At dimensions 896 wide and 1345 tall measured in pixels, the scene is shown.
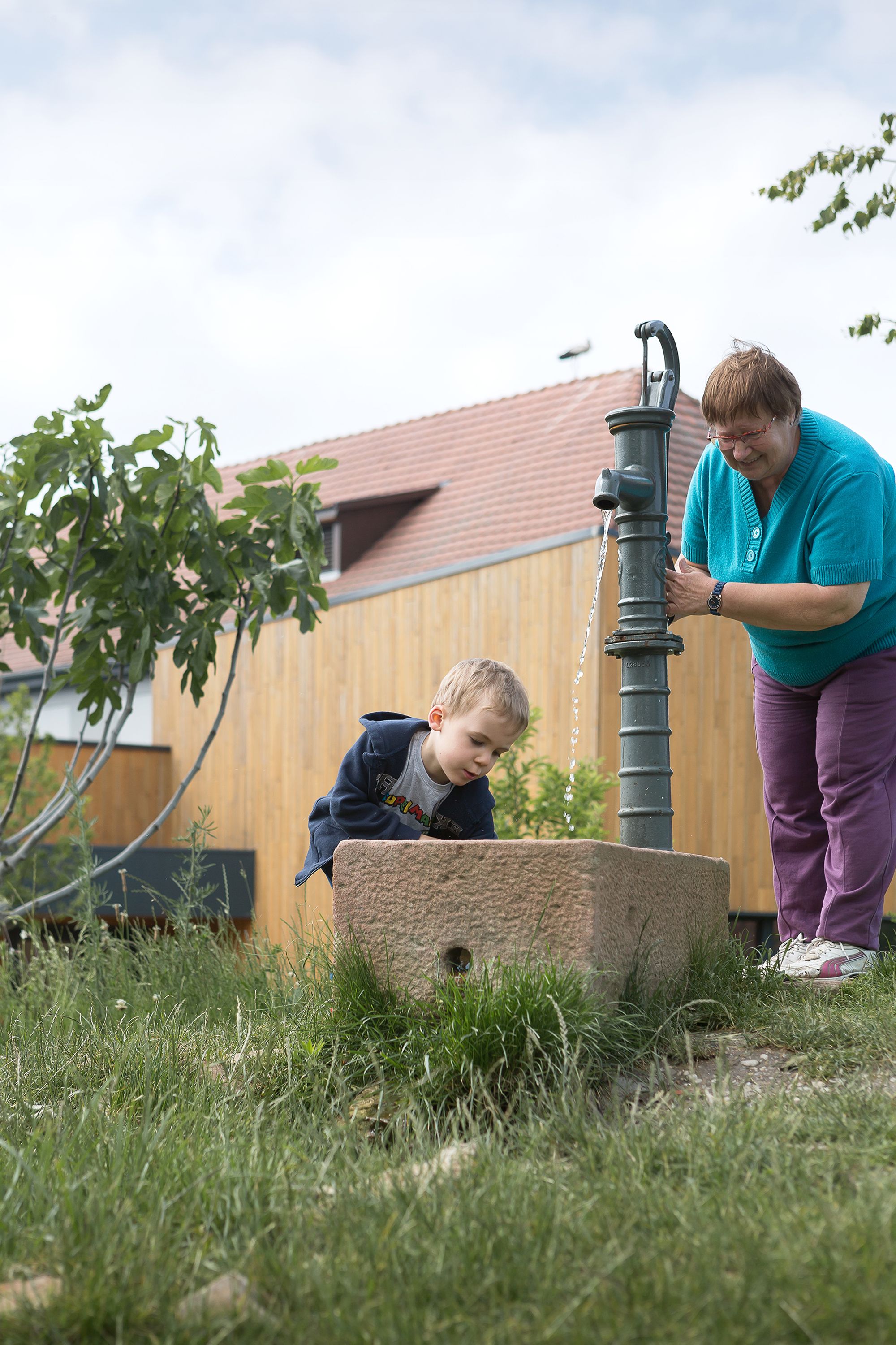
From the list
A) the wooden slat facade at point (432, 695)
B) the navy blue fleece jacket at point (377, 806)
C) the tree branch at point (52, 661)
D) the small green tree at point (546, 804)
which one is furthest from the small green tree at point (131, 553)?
the wooden slat facade at point (432, 695)

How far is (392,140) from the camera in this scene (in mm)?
5707

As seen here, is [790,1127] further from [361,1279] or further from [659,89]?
[659,89]

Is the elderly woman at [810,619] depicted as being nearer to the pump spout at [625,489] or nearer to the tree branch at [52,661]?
the pump spout at [625,489]

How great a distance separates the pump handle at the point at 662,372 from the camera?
3633 mm

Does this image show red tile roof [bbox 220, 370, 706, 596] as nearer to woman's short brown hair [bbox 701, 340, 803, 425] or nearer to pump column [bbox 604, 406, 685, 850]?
pump column [bbox 604, 406, 685, 850]

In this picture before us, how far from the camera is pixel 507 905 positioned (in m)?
2.73

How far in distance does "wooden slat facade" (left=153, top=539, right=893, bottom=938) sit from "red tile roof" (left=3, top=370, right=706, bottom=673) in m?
2.08

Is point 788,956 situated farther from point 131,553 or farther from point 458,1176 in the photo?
point 131,553

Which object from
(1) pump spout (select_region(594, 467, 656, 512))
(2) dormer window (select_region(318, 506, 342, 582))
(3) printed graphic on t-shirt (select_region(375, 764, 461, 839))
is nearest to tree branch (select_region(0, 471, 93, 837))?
(3) printed graphic on t-shirt (select_region(375, 764, 461, 839))

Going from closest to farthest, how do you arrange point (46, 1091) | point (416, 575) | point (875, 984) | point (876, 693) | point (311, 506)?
1. point (46, 1091)
2. point (875, 984)
3. point (876, 693)
4. point (311, 506)
5. point (416, 575)

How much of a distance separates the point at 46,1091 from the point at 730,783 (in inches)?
338

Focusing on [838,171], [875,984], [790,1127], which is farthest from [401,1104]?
[838,171]

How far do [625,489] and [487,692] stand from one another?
684 millimetres

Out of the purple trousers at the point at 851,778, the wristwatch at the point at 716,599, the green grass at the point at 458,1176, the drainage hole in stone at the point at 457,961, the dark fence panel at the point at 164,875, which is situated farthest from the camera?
the dark fence panel at the point at 164,875
